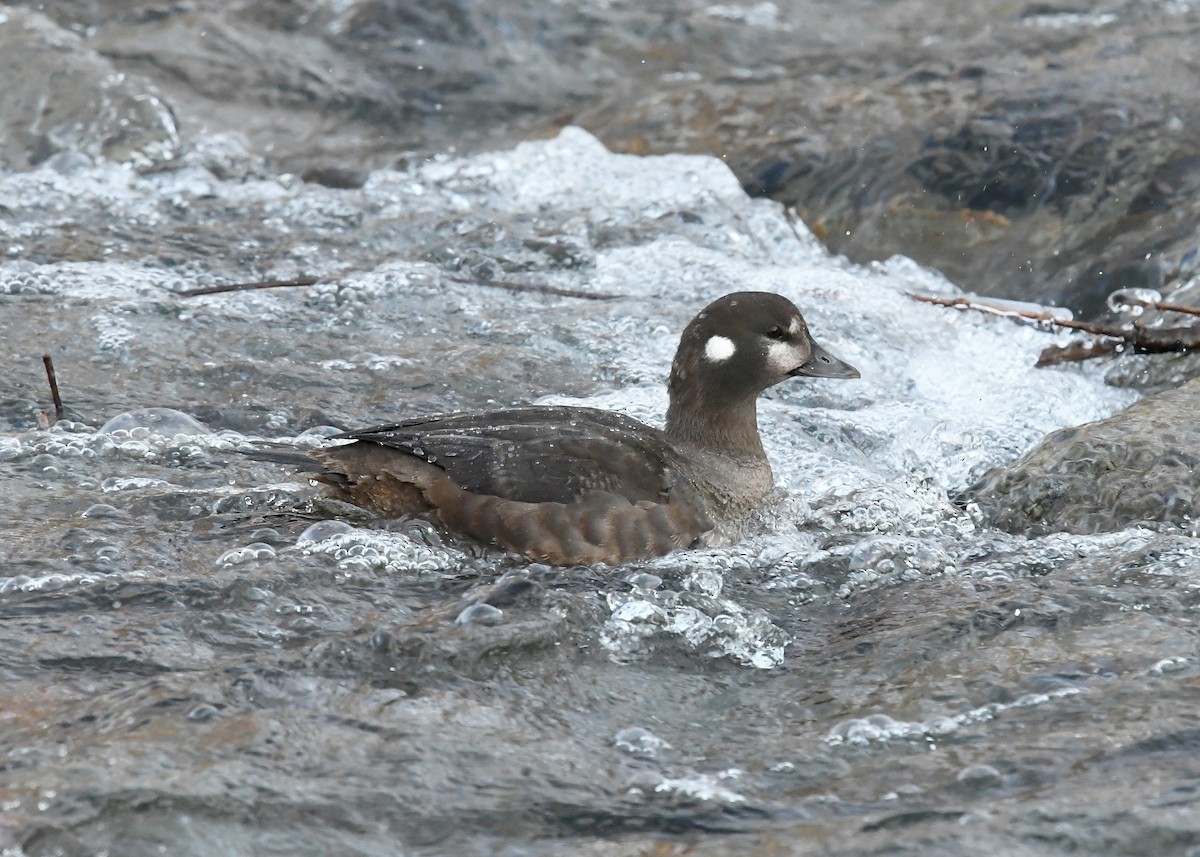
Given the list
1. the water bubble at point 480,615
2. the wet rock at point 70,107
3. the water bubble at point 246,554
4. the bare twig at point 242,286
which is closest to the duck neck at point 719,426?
the water bubble at point 480,615

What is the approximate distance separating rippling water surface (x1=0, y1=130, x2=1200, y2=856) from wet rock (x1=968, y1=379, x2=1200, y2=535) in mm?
149

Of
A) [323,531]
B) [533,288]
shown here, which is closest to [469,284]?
[533,288]

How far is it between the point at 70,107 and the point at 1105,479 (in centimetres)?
618

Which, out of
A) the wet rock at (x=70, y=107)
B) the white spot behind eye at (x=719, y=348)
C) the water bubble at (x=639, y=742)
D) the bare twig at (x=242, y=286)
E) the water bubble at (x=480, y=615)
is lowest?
the water bubble at (x=639, y=742)

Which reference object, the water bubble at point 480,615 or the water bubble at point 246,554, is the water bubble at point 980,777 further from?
the water bubble at point 246,554

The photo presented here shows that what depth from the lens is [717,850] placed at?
9.78 feet

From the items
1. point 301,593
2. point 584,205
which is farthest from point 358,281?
point 301,593

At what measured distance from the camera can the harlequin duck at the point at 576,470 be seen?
15.0 feet

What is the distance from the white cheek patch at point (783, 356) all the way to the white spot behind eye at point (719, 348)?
121 mm

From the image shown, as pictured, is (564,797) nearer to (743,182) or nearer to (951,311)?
(951,311)

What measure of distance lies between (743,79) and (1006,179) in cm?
221

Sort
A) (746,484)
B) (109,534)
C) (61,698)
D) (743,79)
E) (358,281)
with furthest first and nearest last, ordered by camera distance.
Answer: (743,79) → (358,281) → (746,484) → (109,534) → (61,698)

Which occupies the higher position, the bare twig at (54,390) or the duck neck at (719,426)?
the bare twig at (54,390)

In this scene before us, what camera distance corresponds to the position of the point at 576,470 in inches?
183
